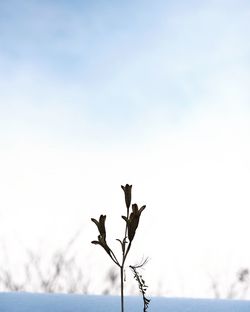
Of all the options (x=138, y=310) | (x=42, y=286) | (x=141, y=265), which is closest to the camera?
(x=141, y=265)

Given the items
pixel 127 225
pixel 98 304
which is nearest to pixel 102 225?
pixel 127 225

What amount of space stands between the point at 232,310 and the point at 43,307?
4.22 feet

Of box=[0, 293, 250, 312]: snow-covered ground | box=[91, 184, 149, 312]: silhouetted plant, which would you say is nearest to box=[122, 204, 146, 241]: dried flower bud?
box=[91, 184, 149, 312]: silhouetted plant

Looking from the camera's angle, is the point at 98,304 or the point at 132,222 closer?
the point at 132,222

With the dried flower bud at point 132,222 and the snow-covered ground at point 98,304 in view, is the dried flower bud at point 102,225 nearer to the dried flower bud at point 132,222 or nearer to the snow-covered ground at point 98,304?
the dried flower bud at point 132,222

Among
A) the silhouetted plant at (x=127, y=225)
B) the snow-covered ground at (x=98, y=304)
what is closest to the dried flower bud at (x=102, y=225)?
the silhouetted plant at (x=127, y=225)

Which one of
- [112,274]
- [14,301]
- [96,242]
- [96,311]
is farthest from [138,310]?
[112,274]

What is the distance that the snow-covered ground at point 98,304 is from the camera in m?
3.26

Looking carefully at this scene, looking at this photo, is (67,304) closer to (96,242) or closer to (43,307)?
(43,307)

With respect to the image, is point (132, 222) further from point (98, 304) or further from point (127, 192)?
point (98, 304)

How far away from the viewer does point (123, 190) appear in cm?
140

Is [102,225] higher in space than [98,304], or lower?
higher

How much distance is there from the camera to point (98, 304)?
336cm

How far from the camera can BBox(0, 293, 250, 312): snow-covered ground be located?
326cm
